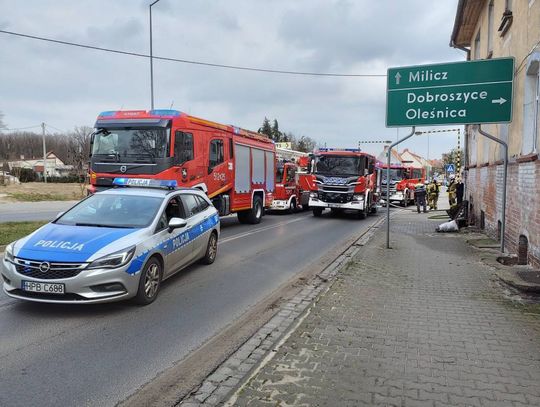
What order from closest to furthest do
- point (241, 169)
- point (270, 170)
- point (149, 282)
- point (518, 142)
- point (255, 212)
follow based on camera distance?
point (149, 282) < point (518, 142) < point (241, 169) < point (255, 212) < point (270, 170)

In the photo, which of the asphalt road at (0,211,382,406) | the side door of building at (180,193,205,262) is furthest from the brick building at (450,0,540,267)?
the side door of building at (180,193,205,262)

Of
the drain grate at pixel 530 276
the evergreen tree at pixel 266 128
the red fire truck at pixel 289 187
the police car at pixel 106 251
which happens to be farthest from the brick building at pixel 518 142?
the evergreen tree at pixel 266 128

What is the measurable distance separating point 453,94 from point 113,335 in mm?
8071

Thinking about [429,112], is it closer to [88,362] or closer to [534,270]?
[534,270]

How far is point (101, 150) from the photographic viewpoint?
37.7ft

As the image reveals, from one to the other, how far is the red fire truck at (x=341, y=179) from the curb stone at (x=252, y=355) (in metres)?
12.3

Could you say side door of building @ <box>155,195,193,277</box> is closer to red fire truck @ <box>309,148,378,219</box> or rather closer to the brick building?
the brick building

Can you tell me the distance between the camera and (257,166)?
16.7 meters

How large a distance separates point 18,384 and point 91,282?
5.19 feet

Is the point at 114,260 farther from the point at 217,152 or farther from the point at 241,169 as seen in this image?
the point at 241,169

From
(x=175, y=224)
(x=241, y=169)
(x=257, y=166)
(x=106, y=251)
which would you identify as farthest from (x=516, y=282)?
(x=257, y=166)

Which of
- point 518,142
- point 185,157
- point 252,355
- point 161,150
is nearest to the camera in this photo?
point 252,355

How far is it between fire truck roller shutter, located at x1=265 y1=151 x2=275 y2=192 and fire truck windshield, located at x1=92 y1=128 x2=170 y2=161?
23.7 ft

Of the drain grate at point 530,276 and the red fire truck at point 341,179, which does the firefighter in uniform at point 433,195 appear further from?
the drain grate at point 530,276
